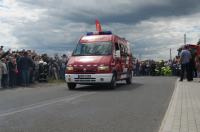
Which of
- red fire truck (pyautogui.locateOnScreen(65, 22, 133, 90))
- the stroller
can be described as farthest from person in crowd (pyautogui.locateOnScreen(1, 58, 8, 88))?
the stroller

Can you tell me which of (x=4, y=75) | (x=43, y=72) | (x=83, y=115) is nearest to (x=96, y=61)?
(x=4, y=75)

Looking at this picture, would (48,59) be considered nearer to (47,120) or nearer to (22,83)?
(22,83)

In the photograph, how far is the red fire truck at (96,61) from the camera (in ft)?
65.7

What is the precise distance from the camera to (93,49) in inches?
832

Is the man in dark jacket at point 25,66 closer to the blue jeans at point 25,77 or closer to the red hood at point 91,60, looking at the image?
the blue jeans at point 25,77

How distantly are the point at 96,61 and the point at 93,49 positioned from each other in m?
1.15

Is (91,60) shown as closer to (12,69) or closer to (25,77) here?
(12,69)

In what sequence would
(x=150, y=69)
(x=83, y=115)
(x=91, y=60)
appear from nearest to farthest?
(x=83, y=115) < (x=91, y=60) < (x=150, y=69)

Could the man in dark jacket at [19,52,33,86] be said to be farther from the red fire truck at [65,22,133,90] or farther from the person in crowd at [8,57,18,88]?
the red fire truck at [65,22,133,90]

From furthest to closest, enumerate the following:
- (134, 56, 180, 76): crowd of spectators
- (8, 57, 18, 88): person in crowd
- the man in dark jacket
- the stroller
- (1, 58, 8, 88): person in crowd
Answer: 1. (134, 56, 180, 76): crowd of spectators
2. the stroller
3. the man in dark jacket
4. (8, 57, 18, 88): person in crowd
5. (1, 58, 8, 88): person in crowd

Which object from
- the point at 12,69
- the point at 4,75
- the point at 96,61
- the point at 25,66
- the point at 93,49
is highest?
the point at 93,49

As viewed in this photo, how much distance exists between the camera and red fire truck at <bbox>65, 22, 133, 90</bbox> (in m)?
20.0

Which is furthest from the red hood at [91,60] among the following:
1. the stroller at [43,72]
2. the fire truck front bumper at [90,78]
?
the stroller at [43,72]

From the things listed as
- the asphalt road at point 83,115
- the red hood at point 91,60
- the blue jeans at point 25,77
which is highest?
the red hood at point 91,60
